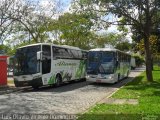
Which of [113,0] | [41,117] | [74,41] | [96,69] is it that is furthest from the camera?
[74,41]

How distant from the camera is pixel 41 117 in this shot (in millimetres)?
12703

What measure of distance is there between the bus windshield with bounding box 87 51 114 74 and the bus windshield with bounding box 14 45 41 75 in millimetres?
6164

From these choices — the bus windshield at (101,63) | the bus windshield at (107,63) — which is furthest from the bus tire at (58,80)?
the bus windshield at (107,63)

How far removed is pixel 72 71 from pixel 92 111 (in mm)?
17965

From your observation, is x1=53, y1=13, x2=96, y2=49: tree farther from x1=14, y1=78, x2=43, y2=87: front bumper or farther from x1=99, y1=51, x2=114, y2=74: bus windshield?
x1=14, y1=78, x2=43, y2=87: front bumper

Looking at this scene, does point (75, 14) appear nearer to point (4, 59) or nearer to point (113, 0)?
point (113, 0)

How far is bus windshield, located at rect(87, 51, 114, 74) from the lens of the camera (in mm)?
29981

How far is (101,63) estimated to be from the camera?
30172mm

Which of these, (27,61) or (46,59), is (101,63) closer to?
(46,59)

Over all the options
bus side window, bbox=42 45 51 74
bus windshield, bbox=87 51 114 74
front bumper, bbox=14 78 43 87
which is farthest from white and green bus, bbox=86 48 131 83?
front bumper, bbox=14 78 43 87

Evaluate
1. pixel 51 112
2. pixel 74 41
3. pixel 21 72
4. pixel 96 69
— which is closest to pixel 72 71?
pixel 96 69

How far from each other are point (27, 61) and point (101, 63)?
6.91m

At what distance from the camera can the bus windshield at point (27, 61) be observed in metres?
25.6

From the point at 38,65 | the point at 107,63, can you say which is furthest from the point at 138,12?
the point at 38,65
